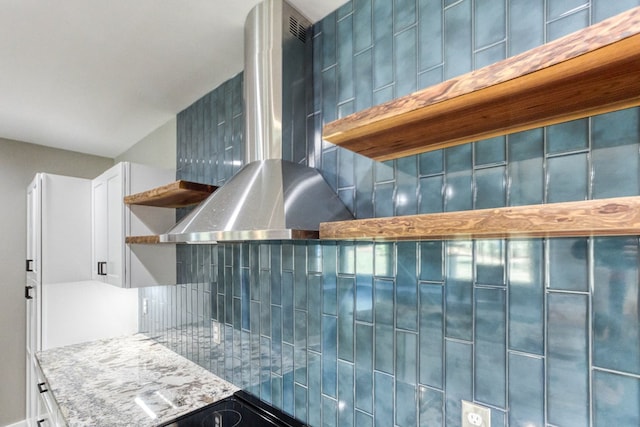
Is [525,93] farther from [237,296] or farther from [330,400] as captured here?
[237,296]

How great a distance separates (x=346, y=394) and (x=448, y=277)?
61 cm

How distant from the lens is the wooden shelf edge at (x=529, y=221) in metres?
0.51

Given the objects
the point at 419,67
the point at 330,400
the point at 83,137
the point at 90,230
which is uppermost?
the point at 83,137

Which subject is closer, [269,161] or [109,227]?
[269,161]

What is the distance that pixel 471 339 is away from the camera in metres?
0.96

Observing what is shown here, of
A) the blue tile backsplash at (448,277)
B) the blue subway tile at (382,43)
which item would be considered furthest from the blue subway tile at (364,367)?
the blue subway tile at (382,43)

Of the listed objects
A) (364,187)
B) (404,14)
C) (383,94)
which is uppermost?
(404,14)

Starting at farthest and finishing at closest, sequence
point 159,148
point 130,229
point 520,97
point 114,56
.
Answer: point 159,148, point 130,229, point 114,56, point 520,97

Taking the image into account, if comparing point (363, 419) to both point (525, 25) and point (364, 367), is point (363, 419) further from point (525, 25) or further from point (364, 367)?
point (525, 25)

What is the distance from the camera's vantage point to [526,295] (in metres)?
0.87

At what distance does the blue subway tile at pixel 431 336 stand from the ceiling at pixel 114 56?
3.73ft

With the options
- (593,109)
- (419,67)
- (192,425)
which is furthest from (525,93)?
(192,425)

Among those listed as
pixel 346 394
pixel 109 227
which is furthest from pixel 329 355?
pixel 109 227

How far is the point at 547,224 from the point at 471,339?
20.2 inches
